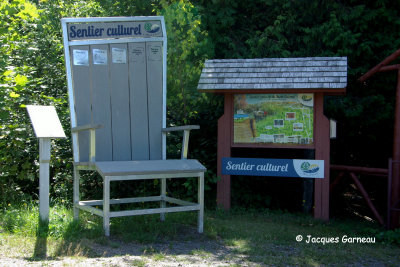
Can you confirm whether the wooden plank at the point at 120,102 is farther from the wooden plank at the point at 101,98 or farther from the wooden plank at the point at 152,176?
the wooden plank at the point at 152,176

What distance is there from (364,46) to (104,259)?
5.59 metres

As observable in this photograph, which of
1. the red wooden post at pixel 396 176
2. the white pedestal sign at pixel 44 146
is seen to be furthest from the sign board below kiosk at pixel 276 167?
the white pedestal sign at pixel 44 146

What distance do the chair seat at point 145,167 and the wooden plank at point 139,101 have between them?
549 mm

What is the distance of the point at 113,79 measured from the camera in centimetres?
536

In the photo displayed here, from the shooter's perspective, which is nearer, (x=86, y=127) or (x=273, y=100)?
(x=86, y=127)

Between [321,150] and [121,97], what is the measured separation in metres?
2.65

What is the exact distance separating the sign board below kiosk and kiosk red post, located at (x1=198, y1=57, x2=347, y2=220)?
1.0 inches

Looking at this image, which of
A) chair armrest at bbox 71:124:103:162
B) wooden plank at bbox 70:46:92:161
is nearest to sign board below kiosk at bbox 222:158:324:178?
wooden plank at bbox 70:46:92:161

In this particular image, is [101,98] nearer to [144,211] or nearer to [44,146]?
[44,146]

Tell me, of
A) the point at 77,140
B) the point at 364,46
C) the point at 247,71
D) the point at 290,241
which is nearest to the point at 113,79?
the point at 77,140

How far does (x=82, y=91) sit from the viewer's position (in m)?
5.13

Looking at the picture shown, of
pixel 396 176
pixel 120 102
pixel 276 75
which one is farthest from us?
pixel 276 75

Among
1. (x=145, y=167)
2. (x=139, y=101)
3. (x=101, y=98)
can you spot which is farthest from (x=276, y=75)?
(x=145, y=167)

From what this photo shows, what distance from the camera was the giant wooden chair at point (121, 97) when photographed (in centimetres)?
501
